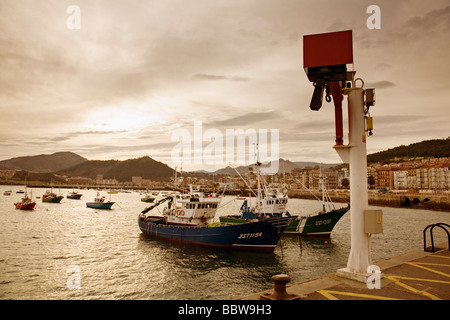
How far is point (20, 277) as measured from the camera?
1762 centimetres

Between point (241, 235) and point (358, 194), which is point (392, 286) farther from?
point (241, 235)

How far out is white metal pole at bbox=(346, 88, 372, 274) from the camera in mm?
7457

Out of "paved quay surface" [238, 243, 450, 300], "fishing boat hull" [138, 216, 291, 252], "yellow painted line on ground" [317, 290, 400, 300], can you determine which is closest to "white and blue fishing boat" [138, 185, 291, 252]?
"fishing boat hull" [138, 216, 291, 252]

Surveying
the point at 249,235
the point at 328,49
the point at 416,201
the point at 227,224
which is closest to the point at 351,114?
the point at 328,49

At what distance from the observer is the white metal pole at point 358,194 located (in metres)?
7.46

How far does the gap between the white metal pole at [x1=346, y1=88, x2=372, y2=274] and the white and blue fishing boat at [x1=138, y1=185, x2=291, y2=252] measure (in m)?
15.8

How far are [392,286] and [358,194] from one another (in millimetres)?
2204

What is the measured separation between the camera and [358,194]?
7484 millimetres

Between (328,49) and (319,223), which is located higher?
(328,49)

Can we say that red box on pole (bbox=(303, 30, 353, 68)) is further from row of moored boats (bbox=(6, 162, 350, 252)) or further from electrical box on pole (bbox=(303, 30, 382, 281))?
row of moored boats (bbox=(6, 162, 350, 252))

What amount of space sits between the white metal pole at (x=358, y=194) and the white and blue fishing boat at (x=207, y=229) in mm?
15756

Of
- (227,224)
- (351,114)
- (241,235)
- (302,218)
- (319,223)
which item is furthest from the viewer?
(302,218)

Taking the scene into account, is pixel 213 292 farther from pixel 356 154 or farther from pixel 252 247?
pixel 356 154
